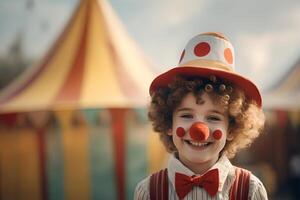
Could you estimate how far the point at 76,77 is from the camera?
227 inches

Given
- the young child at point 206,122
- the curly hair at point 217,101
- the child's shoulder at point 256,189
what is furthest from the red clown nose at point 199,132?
the child's shoulder at point 256,189

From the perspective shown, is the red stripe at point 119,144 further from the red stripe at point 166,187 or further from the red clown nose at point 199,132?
the red clown nose at point 199,132

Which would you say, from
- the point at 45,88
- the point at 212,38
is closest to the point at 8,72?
the point at 45,88

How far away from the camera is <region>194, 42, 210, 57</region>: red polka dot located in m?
2.06

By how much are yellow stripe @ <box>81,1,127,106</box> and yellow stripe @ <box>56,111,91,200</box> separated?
31 centimetres

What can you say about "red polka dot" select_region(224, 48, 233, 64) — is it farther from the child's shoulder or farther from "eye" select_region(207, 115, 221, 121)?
the child's shoulder

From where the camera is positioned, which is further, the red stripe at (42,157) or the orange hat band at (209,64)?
the red stripe at (42,157)

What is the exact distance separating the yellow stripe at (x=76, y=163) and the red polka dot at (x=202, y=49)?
10.5 feet

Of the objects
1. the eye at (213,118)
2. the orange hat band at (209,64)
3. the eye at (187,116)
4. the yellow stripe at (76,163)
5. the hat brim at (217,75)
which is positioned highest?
the orange hat band at (209,64)

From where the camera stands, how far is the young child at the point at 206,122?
1986 mm

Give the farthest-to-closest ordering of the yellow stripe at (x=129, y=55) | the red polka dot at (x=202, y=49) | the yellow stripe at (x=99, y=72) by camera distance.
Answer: the yellow stripe at (x=129, y=55) < the yellow stripe at (x=99, y=72) < the red polka dot at (x=202, y=49)

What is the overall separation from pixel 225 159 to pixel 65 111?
3283mm

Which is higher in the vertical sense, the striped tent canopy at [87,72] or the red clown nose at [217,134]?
the striped tent canopy at [87,72]

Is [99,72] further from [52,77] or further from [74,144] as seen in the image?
[74,144]
